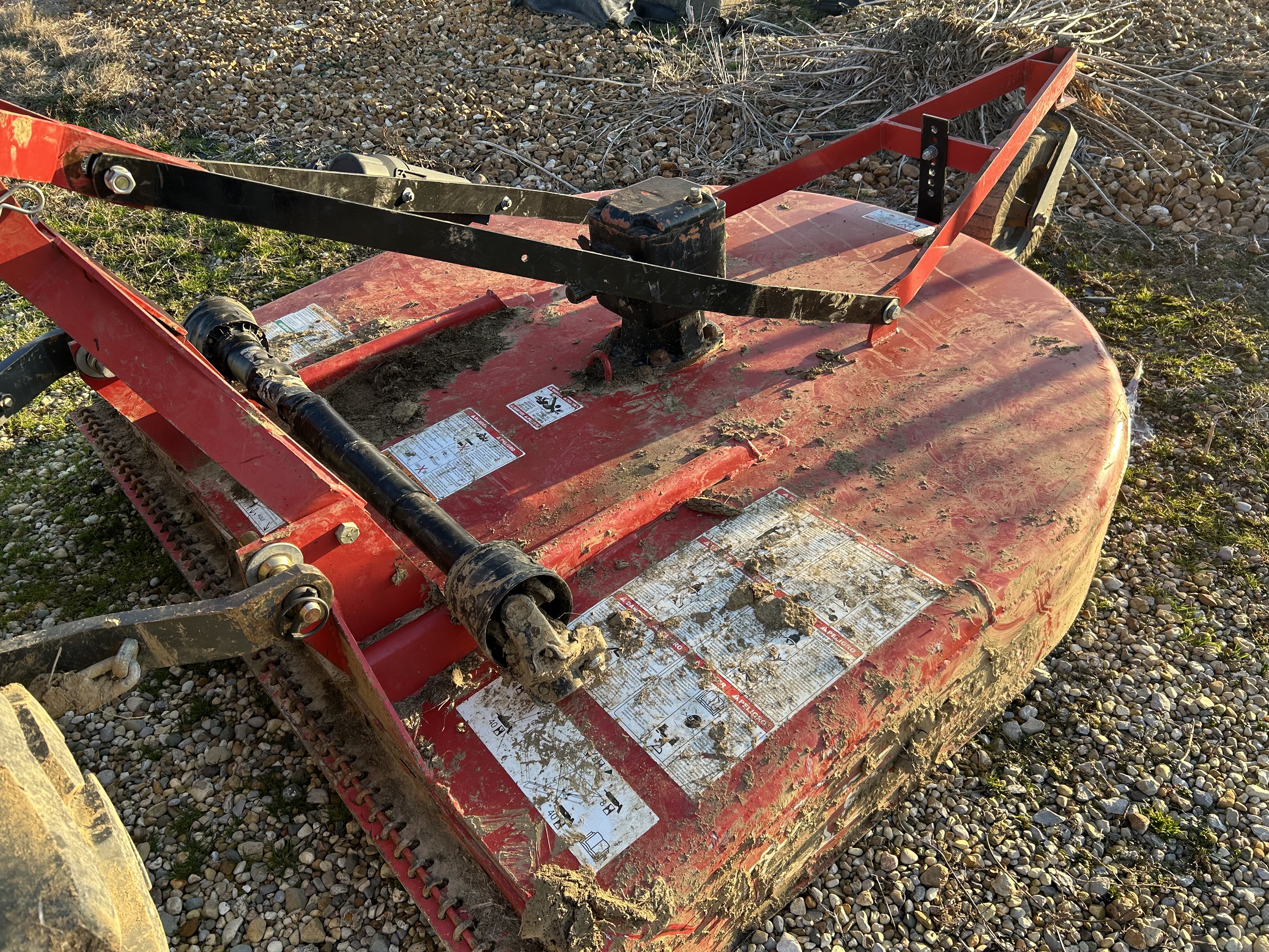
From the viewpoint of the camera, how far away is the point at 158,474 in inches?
120

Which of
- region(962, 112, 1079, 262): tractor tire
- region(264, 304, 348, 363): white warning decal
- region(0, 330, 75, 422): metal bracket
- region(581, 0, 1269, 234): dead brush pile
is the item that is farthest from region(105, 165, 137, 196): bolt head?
region(581, 0, 1269, 234): dead brush pile

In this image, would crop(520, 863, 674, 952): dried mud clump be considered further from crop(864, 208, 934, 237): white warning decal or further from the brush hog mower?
crop(864, 208, 934, 237): white warning decal

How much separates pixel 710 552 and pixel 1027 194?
2.83 m

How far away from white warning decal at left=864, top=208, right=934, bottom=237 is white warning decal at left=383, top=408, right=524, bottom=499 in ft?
6.65

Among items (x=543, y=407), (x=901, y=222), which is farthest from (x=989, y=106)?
(x=543, y=407)

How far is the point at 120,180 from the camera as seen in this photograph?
169 cm

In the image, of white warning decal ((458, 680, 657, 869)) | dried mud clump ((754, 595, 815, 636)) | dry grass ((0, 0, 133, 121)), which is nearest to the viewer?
white warning decal ((458, 680, 657, 869))

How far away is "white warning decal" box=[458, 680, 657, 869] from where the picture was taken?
1.78 m

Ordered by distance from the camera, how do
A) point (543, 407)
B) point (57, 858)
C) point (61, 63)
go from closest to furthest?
point (57, 858), point (543, 407), point (61, 63)

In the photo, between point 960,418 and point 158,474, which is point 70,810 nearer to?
point 158,474

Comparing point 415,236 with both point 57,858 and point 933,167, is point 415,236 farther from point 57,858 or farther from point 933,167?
point 933,167

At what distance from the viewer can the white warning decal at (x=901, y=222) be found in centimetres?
366

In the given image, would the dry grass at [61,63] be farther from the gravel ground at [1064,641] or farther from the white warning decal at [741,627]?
the white warning decal at [741,627]

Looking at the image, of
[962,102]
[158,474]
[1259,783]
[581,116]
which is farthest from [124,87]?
[1259,783]
